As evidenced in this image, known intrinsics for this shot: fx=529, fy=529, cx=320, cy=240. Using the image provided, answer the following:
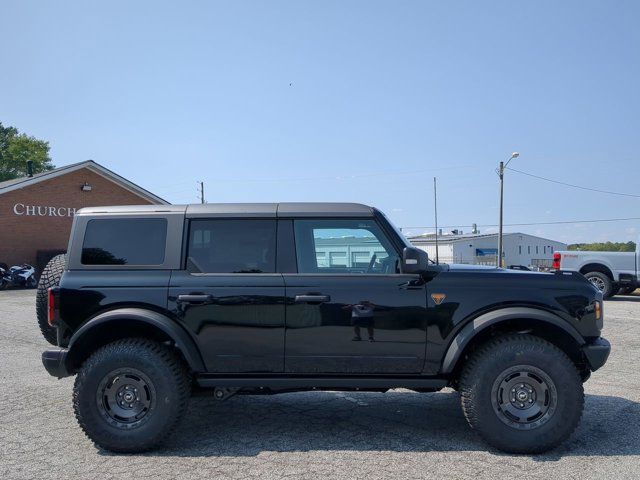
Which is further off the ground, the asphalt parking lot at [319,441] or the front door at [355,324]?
the front door at [355,324]

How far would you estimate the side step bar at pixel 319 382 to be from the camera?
4.23 meters

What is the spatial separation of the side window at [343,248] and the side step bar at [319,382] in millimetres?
863

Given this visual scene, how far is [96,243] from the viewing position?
446 centimetres

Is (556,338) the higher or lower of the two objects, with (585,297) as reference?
lower

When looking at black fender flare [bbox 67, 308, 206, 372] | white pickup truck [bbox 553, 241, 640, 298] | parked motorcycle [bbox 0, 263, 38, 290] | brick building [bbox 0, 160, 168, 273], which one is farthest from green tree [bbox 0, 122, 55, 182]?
black fender flare [bbox 67, 308, 206, 372]

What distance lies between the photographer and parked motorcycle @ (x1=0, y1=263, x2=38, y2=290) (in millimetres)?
23062

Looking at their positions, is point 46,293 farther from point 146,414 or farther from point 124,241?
point 146,414

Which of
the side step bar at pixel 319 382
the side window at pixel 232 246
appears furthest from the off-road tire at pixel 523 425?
the side window at pixel 232 246

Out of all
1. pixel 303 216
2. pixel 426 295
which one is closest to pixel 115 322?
pixel 303 216

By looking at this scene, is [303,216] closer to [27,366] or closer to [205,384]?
[205,384]

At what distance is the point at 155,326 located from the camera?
4.21 meters

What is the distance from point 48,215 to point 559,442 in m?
27.4

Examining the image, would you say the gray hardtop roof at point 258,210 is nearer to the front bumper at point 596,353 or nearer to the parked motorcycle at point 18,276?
the front bumper at point 596,353

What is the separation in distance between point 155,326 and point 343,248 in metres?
1.65
